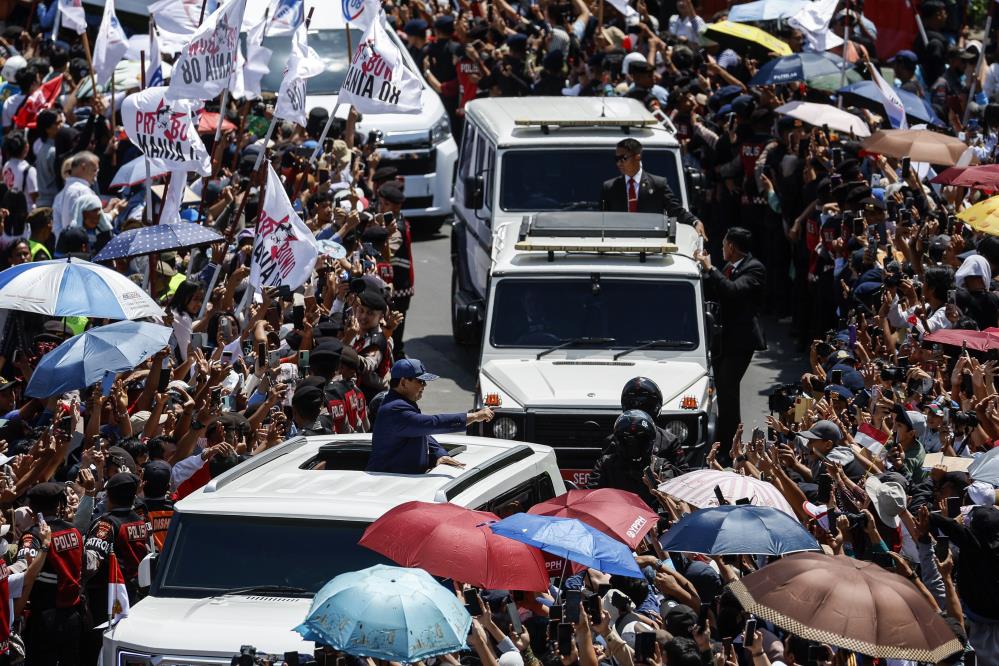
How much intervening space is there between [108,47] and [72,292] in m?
4.98

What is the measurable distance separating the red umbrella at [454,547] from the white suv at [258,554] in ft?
1.38

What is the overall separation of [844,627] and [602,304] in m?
6.44

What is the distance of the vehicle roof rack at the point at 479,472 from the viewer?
332 inches

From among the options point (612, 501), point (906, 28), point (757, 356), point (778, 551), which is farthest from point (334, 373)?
point (906, 28)

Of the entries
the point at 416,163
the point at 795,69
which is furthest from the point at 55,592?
the point at 795,69

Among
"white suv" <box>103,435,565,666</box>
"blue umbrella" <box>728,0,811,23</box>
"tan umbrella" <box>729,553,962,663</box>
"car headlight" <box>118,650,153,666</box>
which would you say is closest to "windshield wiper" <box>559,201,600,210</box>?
"white suv" <box>103,435,565,666</box>

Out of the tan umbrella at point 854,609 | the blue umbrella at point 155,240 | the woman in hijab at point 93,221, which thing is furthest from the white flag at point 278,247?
the tan umbrella at point 854,609

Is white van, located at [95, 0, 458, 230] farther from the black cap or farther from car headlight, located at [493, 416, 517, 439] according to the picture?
car headlight, located at [493, 416, 517, 439]

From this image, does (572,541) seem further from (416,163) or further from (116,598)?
(416,163)

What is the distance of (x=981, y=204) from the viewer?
13.1 metres

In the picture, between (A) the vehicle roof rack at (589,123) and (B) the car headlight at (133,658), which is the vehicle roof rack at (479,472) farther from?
(A) the vehicle roof rack at (589,123)

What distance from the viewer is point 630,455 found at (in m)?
10.0

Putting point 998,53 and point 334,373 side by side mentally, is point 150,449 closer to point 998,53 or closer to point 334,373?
point 334,373

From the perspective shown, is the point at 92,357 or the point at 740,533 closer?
the point at 740,533
